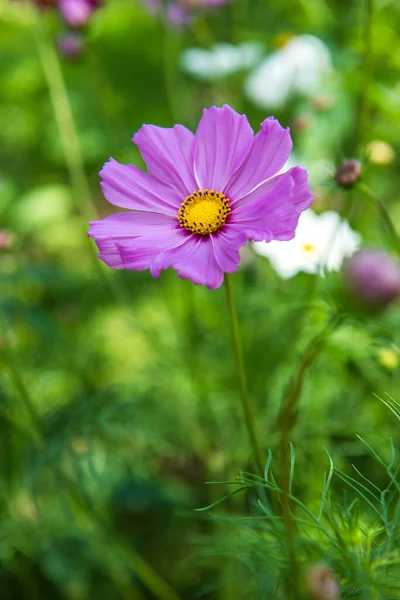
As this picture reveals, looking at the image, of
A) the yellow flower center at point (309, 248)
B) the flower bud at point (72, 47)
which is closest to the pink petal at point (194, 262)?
the yellow flower center at point (309, 248)

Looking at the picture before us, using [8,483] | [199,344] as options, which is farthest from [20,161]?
[8,483]

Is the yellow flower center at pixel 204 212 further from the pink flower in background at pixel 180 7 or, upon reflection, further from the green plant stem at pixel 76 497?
the pink flower in background at pixel 180 7

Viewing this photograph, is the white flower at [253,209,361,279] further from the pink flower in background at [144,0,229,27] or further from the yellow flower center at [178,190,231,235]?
the pink flower in background at [144,0,229,27]

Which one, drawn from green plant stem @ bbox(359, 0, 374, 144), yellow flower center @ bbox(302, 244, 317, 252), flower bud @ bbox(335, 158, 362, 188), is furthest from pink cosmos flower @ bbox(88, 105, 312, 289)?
yellow flower center @ bbox(302, 244, 317, 252)

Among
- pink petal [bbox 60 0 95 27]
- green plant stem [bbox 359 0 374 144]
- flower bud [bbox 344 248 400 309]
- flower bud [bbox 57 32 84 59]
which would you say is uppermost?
pink petal [bbox 60 0 95 27]

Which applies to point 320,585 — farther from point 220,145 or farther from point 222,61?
point 222,61

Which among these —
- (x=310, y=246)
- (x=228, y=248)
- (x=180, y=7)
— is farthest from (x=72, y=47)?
(x=228, y=248)

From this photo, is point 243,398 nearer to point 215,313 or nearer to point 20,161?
point 215,313
